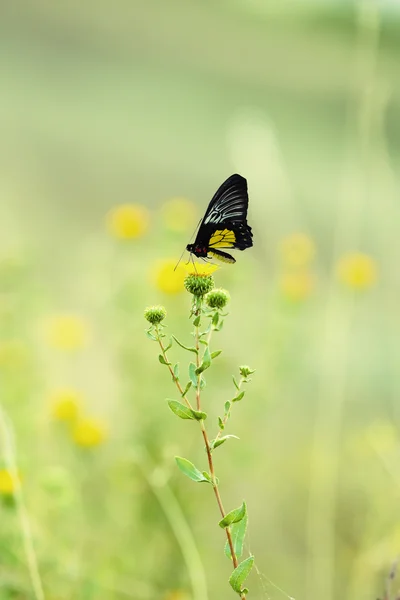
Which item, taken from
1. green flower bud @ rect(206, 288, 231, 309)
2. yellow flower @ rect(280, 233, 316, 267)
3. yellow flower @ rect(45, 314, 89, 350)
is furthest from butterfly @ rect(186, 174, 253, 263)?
yellow flower @ rect(45, 314, 89, 350)

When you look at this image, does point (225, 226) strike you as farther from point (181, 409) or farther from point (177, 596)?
point (177, 596)

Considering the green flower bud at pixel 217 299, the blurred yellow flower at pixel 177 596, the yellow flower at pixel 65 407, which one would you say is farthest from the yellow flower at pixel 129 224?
the green flower bud at pixel 217 299

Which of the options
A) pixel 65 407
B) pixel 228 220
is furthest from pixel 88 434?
pixel 228 220

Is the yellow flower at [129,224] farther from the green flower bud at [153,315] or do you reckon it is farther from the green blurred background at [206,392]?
the green flower bud at [153,315]

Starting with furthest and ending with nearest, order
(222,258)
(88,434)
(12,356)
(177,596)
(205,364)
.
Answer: (12,356), (88,434), (177,596), (222,258), (205,364)

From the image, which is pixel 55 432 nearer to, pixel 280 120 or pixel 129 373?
pixel 129 373

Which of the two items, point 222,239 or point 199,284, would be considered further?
point 222,239

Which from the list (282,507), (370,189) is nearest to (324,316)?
(282,507)
